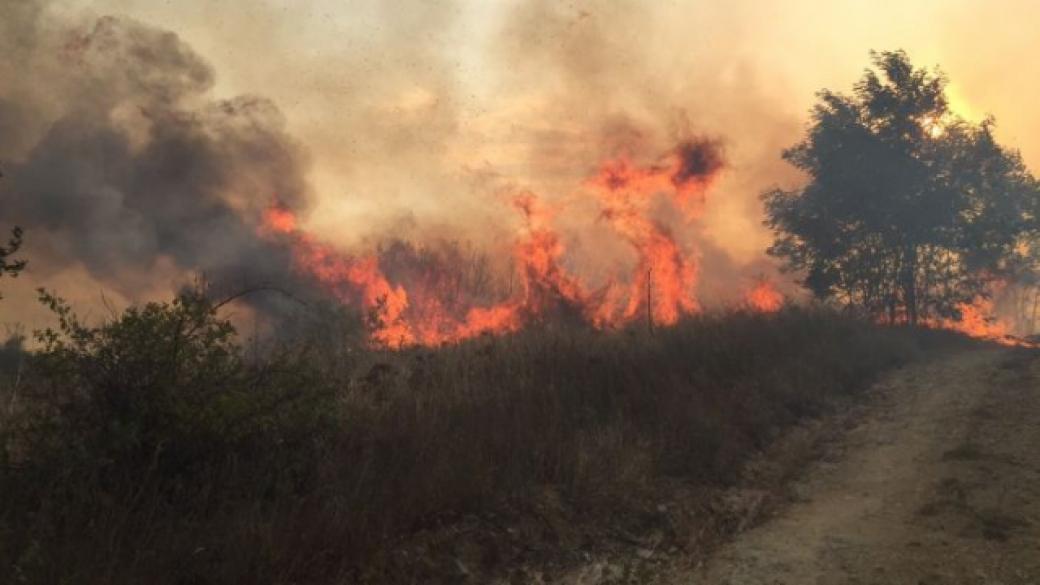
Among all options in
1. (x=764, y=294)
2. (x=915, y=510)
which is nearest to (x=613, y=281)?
(x=764, y=294)

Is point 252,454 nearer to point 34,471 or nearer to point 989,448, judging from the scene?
point 34,471

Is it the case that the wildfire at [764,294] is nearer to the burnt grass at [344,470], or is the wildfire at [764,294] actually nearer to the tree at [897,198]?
the tree at [897,198]

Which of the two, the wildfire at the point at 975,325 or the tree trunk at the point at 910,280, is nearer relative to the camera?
the tree trunk at the point at 910,280

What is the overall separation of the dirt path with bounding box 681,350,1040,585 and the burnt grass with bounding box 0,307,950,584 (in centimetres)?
83

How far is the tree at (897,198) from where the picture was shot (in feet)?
87.9

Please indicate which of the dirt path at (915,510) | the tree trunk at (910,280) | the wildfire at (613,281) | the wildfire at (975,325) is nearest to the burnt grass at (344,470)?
the dirt path at (915,510)

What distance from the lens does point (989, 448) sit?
984 centimetres

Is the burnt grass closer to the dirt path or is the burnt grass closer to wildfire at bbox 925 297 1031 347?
the dirt path

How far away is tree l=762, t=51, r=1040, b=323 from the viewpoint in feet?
87.9

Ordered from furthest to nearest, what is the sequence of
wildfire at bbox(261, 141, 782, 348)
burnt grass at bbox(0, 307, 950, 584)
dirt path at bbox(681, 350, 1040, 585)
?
1. wildfire at bbox(261, 141, 782, 348)
2. dirt path at bbox(681, 350, 1040, 585)
3. burnt grass at bbox(0, 307, 950, 584)

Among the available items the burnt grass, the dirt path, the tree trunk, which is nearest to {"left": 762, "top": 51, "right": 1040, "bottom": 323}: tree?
the tree trunk

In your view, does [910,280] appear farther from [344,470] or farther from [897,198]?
[344,470]

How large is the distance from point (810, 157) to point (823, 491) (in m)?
23.4

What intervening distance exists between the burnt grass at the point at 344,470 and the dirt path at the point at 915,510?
828 millimetres
